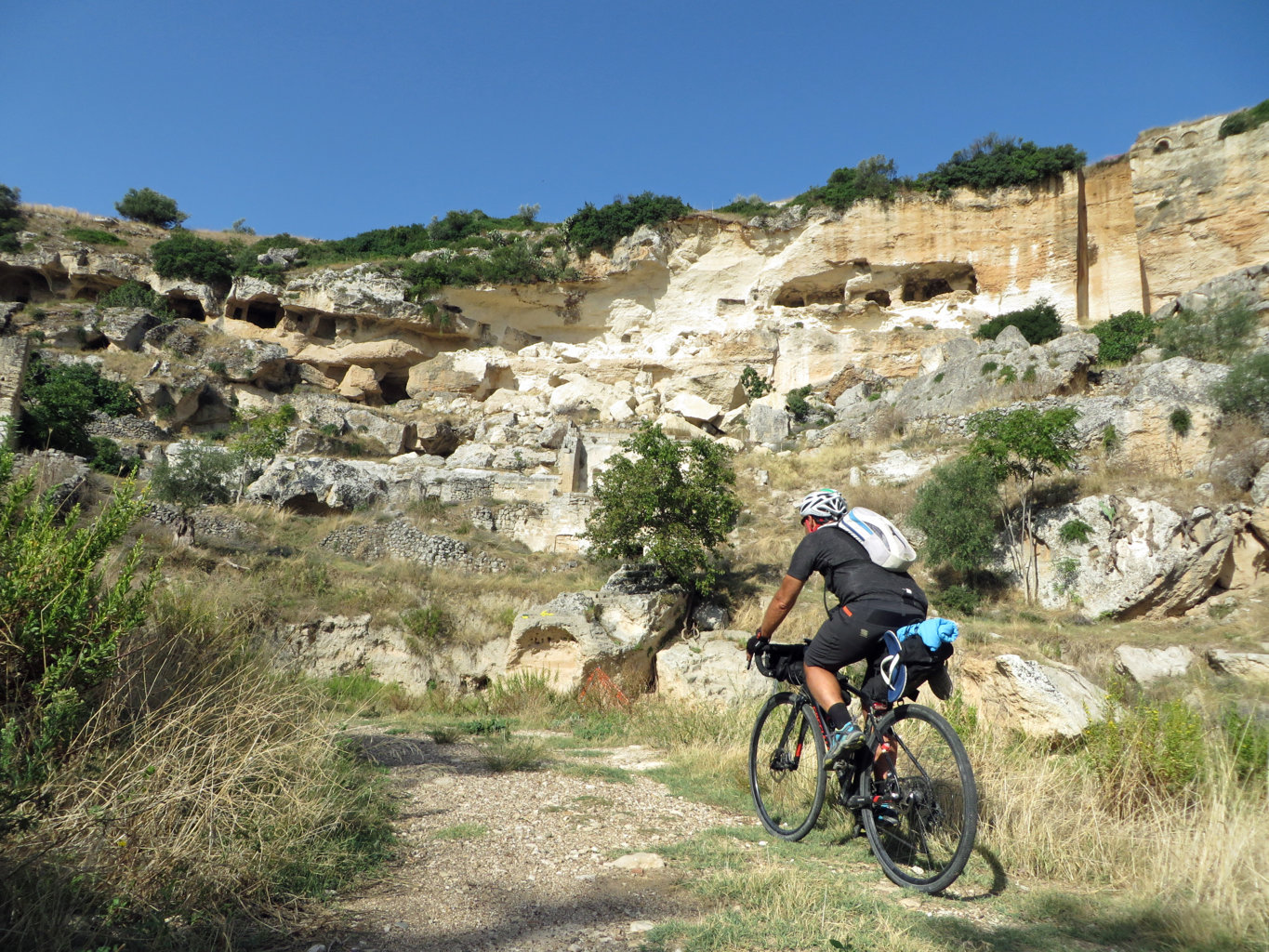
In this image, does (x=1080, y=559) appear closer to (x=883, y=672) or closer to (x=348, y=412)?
(x=883, y=672)

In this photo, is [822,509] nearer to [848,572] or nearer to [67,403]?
[848,572]

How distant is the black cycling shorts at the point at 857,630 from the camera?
2.96 metres

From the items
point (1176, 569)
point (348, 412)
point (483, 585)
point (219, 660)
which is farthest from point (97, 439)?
point (1176, 569)

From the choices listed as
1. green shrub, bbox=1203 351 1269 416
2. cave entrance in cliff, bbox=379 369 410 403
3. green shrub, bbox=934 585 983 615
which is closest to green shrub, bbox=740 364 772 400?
green shrub, bbox=1203 351 1269 416

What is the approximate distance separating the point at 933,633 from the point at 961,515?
1096 cm

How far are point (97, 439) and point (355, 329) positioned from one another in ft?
44.4

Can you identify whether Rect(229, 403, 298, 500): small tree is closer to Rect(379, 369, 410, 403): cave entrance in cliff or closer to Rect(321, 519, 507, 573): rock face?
Rect(321, 519, 507, 573): rock face

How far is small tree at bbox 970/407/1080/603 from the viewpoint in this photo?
42.7ft

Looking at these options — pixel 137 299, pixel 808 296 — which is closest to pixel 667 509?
pixel 808 296

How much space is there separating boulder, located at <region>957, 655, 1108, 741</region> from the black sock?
1824 mm

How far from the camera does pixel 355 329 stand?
104ft

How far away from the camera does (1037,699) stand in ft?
13.5

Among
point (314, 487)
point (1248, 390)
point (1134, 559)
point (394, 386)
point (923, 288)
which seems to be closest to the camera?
point (1134, 559)

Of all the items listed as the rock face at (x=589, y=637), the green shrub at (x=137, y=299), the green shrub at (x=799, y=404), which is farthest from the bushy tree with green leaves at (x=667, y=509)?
the green shrub at (x=137, y=299)
